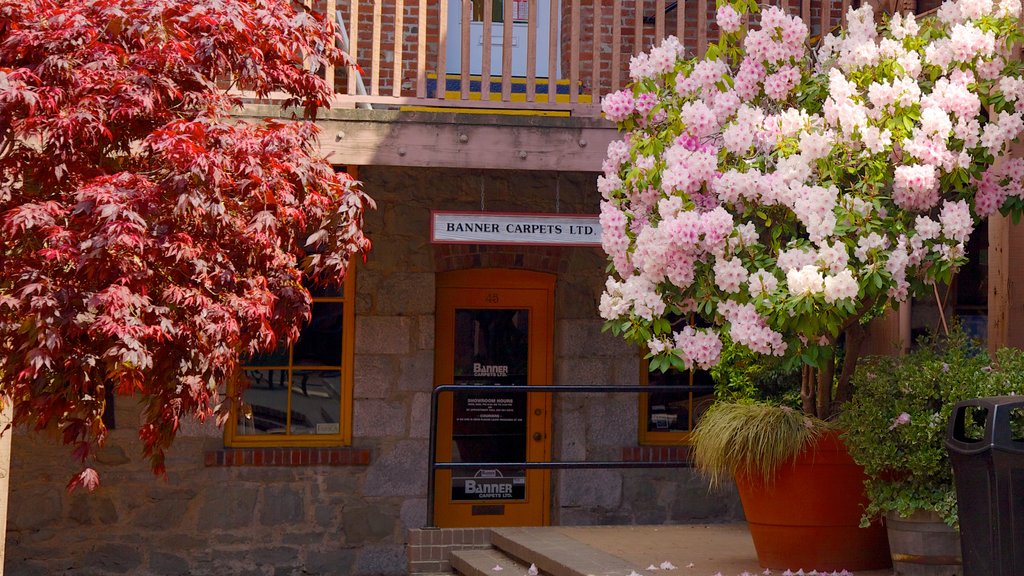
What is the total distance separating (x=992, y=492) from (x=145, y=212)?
3554mm

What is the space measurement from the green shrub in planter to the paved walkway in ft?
2.25

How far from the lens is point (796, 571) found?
236 inches

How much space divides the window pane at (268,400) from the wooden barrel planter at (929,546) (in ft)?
17.4

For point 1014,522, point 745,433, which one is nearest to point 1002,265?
point 745,433

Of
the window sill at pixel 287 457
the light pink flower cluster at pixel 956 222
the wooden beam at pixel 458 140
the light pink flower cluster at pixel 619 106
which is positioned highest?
the wooden beam at pixel 458 140

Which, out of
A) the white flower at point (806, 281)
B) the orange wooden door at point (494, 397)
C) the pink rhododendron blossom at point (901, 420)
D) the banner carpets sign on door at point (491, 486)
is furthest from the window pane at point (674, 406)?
the white flower at point (806, 281)

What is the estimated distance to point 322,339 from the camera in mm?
9633

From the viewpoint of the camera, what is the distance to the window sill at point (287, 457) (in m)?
9.23

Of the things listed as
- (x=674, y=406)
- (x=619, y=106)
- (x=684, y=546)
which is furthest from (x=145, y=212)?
(x=674, y=406)

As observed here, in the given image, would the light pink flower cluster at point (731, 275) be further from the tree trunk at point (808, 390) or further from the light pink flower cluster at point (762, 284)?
the tree trunk at point (808, 390)

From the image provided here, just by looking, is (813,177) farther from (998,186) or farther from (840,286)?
(998,186)

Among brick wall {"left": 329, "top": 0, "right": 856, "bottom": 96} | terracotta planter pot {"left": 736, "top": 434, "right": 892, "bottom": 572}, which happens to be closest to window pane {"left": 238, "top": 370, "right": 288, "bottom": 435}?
brick wall {"left": 329, "top": 0, "right": 856, "bottom": 96}

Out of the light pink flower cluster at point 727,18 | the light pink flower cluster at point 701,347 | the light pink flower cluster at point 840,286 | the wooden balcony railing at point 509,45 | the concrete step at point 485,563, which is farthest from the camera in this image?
the wooden balcony railing at point 509,45

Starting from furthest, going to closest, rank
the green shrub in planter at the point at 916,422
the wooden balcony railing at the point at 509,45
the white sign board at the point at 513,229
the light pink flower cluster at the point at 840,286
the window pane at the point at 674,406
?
1. the window pane at the point at 674,406
2. the white sign board at the point at 513,229
3. the wooden balcony railing at the point at 509,45
4. the green shrub in planter at the point at 916,422
5. the light pink flower cluster at the point at 840,286
